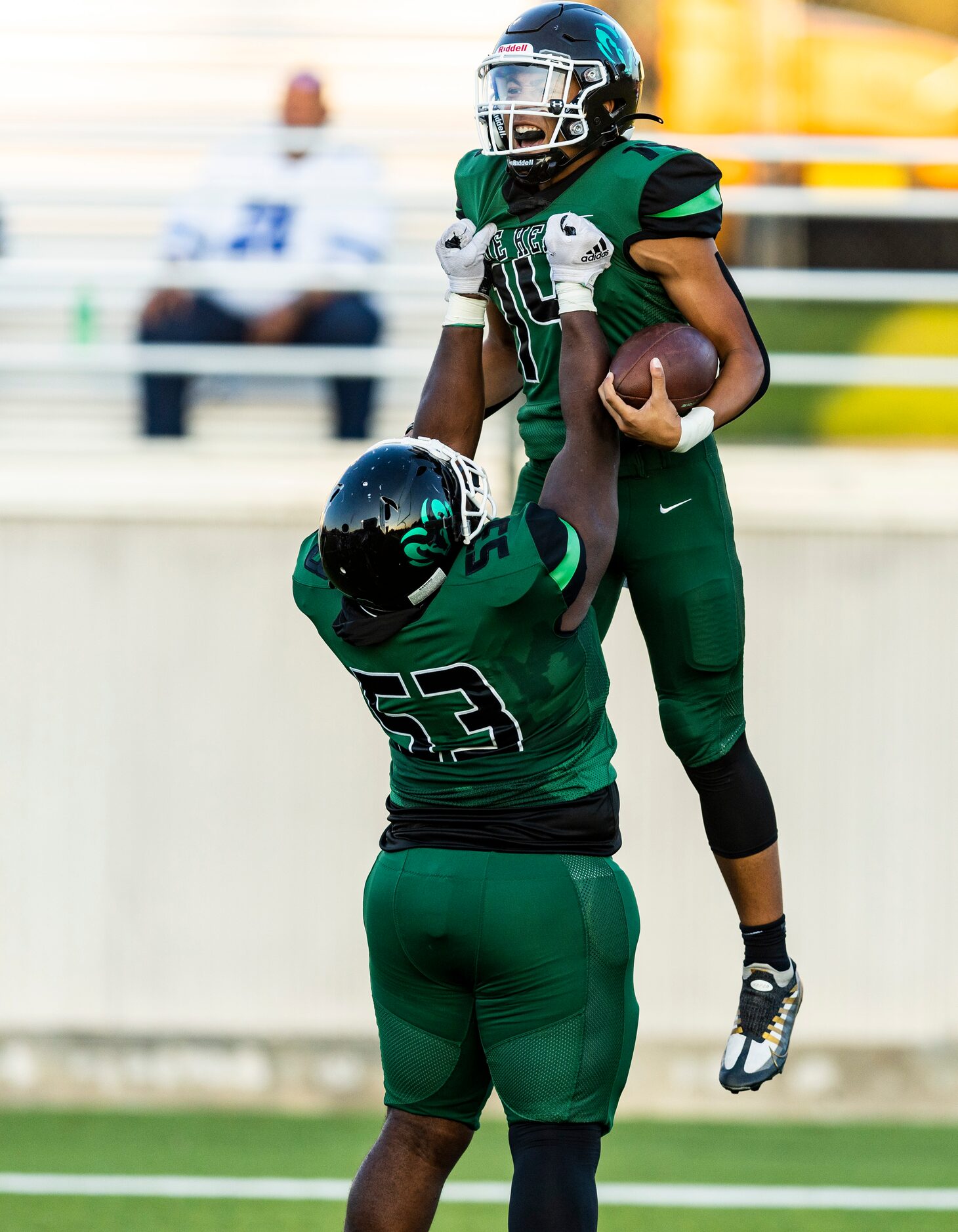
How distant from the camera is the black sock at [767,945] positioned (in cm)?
399

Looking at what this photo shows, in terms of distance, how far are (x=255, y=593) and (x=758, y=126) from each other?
4.26 meters

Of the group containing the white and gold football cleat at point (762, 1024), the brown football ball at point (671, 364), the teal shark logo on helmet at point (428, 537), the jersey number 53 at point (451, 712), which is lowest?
the white and gold football cleat at point (762, 1024)

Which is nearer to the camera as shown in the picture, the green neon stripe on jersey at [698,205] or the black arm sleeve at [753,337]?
the green neon stripe on jersey at [698,205]

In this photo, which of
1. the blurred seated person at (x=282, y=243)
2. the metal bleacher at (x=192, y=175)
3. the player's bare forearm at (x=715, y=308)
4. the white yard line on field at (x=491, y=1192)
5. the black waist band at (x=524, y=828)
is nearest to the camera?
the black waist band at (x=524, y=828)

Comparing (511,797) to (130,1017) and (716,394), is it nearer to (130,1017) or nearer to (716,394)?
(716,394)

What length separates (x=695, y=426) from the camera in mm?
3551

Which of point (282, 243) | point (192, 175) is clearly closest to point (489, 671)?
point (282, 243)

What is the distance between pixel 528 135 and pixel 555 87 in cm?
10

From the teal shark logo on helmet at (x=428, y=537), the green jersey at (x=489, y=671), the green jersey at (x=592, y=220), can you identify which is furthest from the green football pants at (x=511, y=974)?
the green jersey at (x=592, y=220)

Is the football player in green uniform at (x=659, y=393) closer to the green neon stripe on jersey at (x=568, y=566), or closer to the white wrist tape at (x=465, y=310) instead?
the white wrist tape at (x=465, y=310)

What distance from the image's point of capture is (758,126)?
9.54 meters

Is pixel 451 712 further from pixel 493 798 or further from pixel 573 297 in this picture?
pixel 573 297

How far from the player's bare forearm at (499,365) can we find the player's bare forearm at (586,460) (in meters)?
0.49

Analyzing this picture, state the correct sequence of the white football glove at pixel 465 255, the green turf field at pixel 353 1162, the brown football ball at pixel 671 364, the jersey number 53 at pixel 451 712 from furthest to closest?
1. the green turf field at pixel 353 1162
2. the white football glove at pixel 465 255
3. the brown football ball at pixel 671 364
4. the jersey number 53 at pixel 451 712
